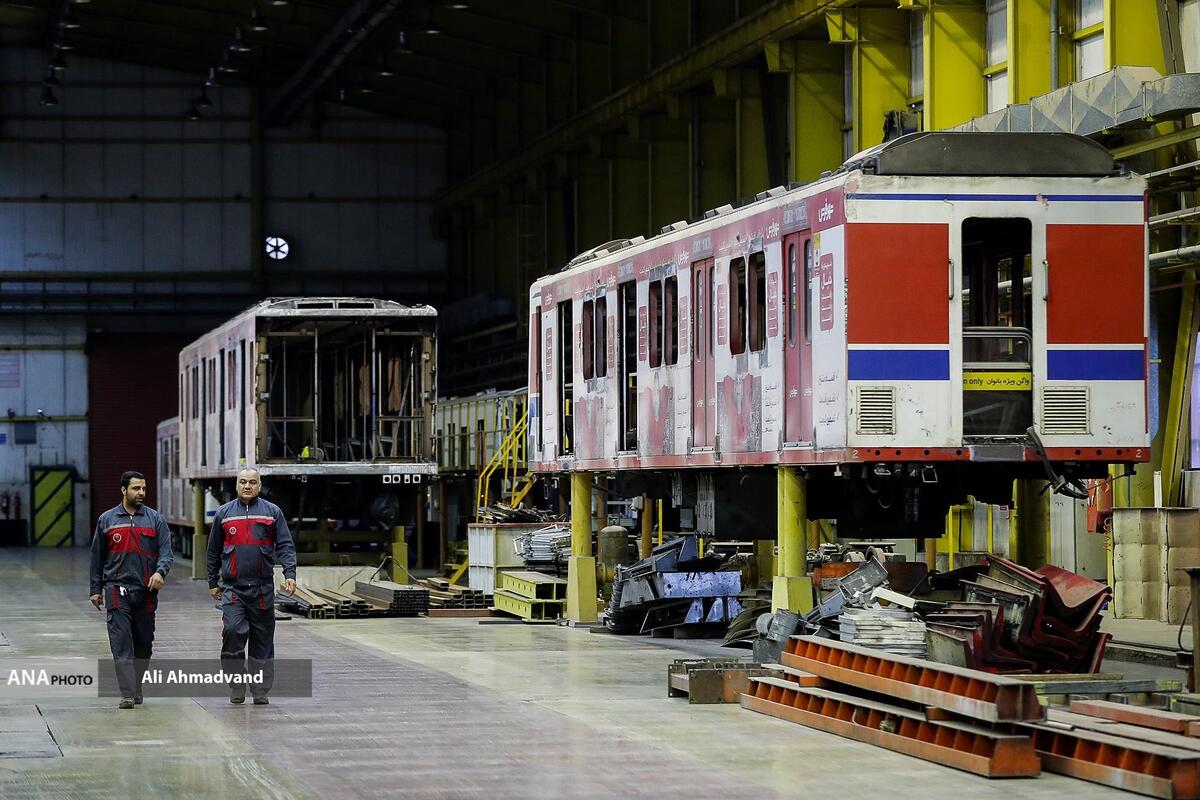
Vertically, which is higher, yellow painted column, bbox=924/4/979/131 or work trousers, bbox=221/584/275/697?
yellow painted column, bbox=924/4/979/131

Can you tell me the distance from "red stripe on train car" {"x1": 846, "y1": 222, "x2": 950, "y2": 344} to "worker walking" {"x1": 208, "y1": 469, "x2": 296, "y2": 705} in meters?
4.72

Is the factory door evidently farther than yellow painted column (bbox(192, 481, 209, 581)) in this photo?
No

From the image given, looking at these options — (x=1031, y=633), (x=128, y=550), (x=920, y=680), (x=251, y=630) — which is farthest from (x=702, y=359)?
(x=920, y=680)

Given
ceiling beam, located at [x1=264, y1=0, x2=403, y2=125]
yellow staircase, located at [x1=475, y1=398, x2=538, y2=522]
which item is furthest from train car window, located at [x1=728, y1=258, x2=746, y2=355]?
ceiling beam, located at [x1=264, y1=0, x2=403, y2=125]

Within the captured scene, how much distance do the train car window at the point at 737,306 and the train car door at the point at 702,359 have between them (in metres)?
0.45

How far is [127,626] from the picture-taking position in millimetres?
14508

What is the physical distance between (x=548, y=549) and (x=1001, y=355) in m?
10.3

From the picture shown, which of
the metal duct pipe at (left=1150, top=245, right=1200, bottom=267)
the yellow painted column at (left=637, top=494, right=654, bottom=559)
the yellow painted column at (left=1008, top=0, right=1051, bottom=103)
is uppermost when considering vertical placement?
the yellow painted column at (left=1008, top=0, right=1051, bottom=103)

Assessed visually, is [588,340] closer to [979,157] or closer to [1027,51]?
[1027,51]

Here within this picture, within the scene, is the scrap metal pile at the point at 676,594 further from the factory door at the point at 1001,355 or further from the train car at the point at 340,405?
the train car at the point at 340,405

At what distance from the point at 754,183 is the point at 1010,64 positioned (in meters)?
9.63

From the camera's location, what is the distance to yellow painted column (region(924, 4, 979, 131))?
27391 mm

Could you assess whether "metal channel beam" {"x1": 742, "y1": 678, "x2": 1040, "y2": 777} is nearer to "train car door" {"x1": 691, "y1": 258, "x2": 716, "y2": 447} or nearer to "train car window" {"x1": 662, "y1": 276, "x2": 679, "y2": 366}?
"train car door" {"x1": 691, "y1": 258, "x2": 716, "y2": 447}

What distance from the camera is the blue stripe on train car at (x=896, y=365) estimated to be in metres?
15.6
